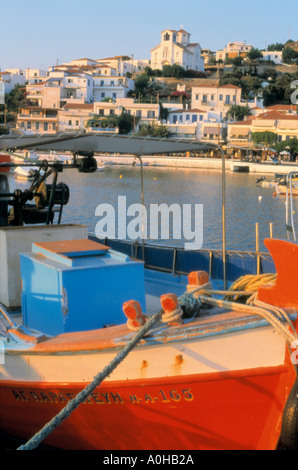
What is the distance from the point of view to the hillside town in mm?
95312

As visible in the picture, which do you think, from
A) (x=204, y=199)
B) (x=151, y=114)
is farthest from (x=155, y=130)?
(x=204, y=199)

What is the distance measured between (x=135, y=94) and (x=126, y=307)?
122m

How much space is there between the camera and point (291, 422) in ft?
16.3

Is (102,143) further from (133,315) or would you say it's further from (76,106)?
(76,106)

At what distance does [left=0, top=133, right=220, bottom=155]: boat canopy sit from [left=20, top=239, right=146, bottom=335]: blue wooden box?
176cm

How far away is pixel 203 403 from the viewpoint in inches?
213

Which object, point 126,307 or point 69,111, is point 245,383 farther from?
point 69,111

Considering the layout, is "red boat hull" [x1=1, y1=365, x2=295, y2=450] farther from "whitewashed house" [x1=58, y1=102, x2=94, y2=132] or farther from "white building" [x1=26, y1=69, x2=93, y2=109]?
"white building" [x1=26, y1=69, x2=93, y2=109]

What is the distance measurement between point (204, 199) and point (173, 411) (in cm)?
4680

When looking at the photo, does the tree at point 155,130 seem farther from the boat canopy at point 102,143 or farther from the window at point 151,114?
the boat canopy at point 102,143

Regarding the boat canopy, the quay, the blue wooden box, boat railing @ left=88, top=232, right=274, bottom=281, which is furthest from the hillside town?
the blue wooden box

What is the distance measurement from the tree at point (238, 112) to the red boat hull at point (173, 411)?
4210 inches

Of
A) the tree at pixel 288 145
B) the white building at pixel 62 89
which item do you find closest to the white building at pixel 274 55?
the white building at pixel 62 89

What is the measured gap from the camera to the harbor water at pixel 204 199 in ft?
110
